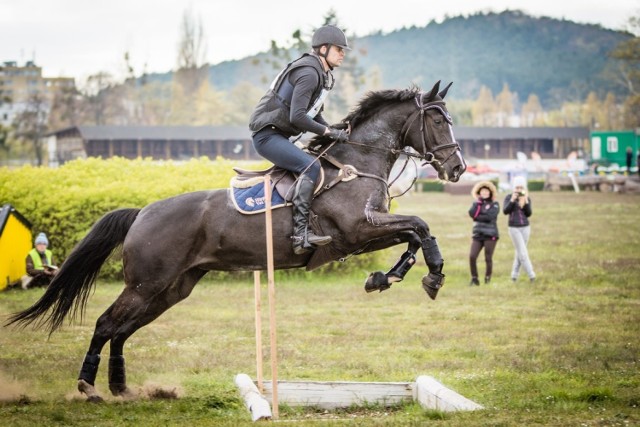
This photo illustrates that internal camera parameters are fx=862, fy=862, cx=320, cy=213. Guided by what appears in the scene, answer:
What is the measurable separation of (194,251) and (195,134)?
87.9 metres

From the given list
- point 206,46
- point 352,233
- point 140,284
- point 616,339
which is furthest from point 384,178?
point 206,46

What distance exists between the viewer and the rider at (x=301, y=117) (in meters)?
8.56

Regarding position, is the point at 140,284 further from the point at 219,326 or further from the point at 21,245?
the point at 21,245

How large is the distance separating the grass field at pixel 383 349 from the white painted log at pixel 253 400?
0.57ft

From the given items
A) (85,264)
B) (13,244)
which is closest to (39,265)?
(13,244)

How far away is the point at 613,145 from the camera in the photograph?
3460 inches

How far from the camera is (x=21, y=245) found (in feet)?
60.5

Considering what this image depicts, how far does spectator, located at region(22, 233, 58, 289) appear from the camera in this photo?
1734 centimetres

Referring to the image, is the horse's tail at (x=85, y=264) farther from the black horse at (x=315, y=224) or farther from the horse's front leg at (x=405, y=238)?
the horse's front leg at (x=405, y=238)

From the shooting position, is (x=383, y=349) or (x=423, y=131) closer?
(x=423, y=131)

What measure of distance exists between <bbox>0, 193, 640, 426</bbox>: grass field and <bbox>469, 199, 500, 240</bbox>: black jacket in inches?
43.8

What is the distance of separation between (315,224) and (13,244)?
37.0 ft

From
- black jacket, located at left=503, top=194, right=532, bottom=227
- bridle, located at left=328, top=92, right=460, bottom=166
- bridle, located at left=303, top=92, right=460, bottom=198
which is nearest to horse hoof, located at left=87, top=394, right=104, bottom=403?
bridle, located at left=303, top=92, right=460, bottom=198

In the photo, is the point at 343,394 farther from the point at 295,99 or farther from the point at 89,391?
the point at 295,99
